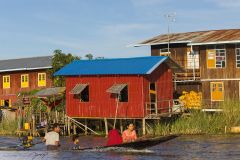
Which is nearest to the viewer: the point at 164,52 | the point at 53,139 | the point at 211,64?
the point at 53,139

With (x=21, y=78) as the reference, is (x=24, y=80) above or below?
below

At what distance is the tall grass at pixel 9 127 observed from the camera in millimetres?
46997

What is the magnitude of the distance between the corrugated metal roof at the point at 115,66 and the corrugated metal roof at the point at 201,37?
4849 mm

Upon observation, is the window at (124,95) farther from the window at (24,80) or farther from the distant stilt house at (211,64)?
the window at (24,80)

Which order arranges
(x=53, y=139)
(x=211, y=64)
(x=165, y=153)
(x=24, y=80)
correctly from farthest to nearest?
(x=24, y=80) → (x=211, y=64) → (x=165, y=153) → (x=53, y=139)

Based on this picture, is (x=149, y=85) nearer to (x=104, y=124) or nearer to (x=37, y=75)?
(x=104, y=124)

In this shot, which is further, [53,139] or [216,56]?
[216,56]

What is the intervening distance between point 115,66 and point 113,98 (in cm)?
244

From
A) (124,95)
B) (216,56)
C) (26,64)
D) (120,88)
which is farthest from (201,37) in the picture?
(26,64)

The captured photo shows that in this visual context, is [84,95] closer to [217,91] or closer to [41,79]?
[217,91]

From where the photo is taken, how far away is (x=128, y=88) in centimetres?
4197

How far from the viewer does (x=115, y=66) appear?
43469 millimetres

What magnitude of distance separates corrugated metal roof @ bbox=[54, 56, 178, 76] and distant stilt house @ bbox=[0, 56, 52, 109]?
12236 millimetres

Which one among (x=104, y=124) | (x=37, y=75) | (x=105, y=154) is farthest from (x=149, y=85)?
(x=37, y=75)
